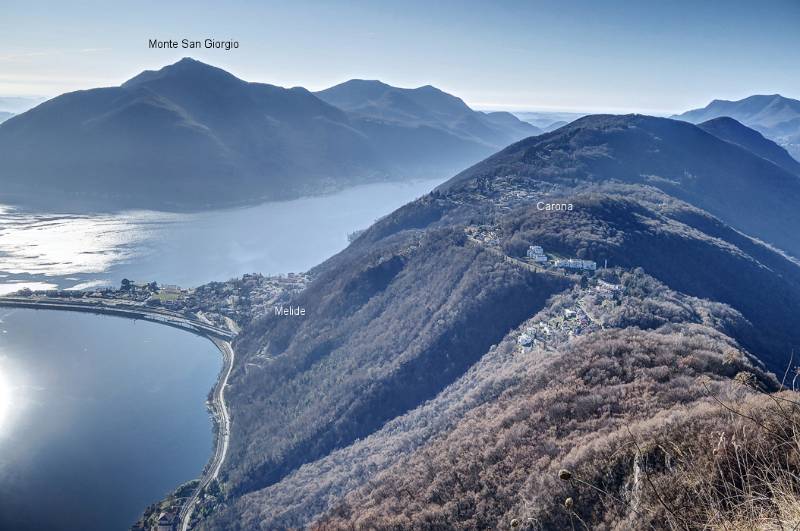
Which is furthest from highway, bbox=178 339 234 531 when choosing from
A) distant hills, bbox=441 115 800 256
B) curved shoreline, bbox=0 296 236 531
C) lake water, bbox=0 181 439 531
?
distant hills, bbox=441 115 800 256

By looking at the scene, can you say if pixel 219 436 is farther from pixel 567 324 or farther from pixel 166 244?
pixel 166 244

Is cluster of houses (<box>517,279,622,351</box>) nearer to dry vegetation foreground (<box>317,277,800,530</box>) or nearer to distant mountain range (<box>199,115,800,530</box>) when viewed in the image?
distant mountain range (<box>199,115,800,530</box>)

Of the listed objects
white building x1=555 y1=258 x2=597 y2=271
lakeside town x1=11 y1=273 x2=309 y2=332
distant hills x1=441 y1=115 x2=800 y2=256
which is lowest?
lakeside town x1=11 y1=273 x2=309 y2=332

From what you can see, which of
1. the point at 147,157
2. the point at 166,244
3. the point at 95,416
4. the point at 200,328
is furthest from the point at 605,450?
the point at 147,157

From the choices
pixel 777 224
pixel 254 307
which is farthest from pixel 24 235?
pixel 777 224

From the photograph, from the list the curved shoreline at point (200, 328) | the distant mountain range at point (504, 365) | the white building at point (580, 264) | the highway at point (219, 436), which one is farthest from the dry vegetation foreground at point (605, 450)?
the curved shoreline at point (200, 328)

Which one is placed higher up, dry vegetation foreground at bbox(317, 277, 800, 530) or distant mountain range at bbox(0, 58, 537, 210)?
distant mountain range at bbox(0, 58, 537, 210)
